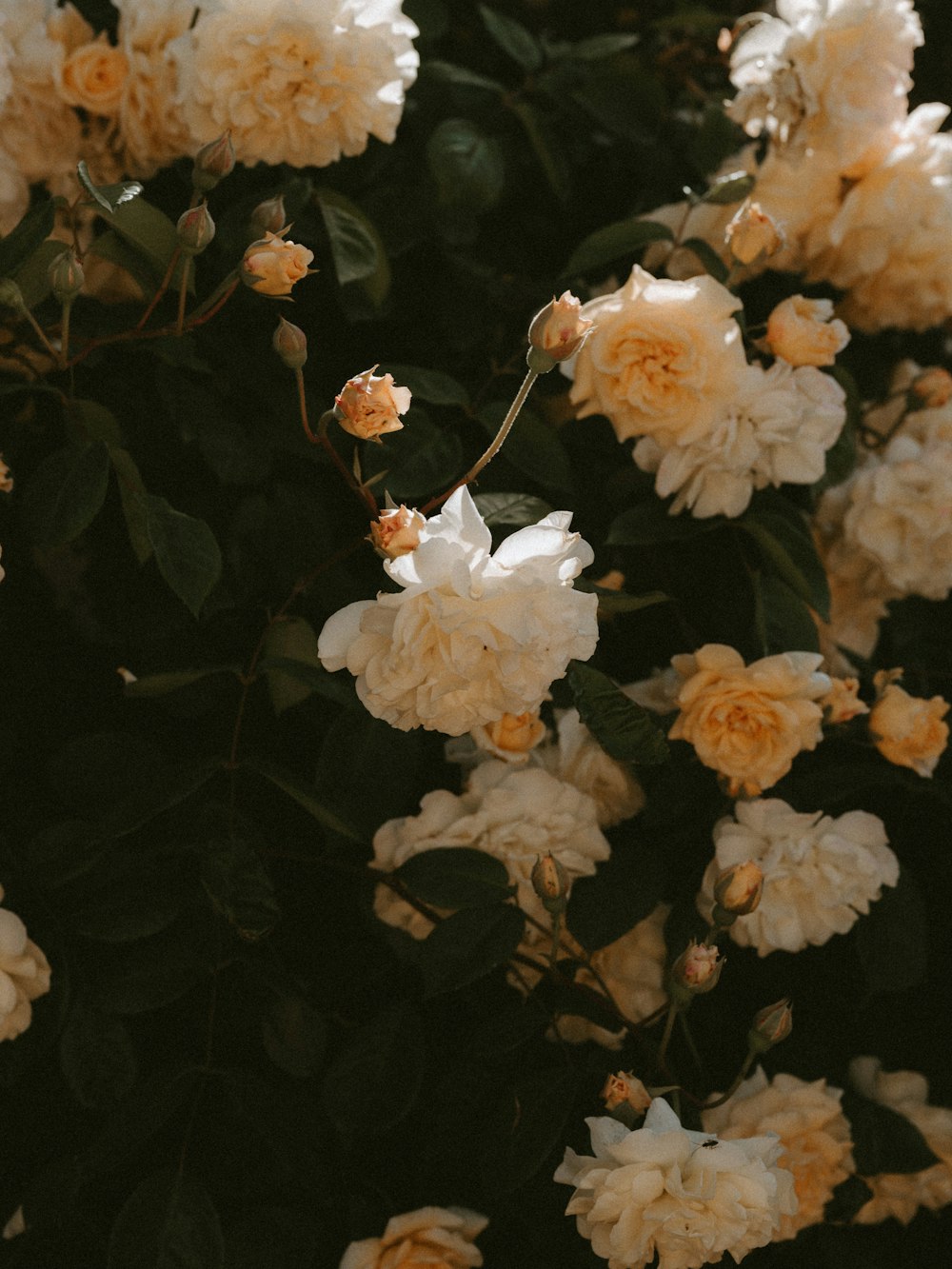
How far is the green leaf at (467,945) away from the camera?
75 cm

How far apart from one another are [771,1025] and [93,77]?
31.3 inches

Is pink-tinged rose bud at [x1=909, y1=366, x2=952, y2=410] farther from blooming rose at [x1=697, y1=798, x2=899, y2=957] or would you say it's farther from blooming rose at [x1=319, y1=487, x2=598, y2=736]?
blooming rose at [x1=319, y1=487, x2=598, y2=736]

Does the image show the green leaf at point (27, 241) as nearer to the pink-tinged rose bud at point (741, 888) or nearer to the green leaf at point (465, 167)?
the green leaf at point (465, 167)

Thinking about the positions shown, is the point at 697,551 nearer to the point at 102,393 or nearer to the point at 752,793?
the point at 752,793

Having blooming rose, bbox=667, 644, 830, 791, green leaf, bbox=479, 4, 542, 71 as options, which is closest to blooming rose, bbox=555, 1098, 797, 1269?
blooming rose, bbox=667, 644, 830, 791

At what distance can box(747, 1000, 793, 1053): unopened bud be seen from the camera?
0.72 metres

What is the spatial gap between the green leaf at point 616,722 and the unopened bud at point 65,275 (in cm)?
38

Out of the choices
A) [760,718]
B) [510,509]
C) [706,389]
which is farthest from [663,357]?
[760,718]

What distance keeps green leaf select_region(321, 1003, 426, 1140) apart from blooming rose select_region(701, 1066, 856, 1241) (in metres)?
0.21

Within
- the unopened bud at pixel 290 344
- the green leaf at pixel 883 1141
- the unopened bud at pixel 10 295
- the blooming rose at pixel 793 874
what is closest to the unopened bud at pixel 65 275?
the unopened bud at pixel 10 295

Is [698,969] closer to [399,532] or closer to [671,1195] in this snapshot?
[671,1195]

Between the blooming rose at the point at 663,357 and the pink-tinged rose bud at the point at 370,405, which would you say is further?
the blooming rose at the point at 663,357

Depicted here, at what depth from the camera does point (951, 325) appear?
1353 mm

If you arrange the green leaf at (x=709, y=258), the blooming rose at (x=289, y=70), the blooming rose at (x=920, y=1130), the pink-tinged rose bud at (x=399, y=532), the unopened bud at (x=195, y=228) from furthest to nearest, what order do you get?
the blooming rose at (x=920, y=1130) → the green leaf at (x=709, y=258) → the blooming rose at (x=289, y=70) → the unopened bud at (x=195, y=228) → the pink-tinged rose bud at (x=399, y=532)
